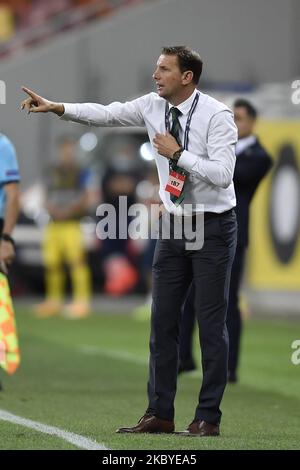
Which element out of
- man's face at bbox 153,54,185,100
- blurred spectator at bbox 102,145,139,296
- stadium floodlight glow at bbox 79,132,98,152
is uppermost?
man's face at bbox 153,54,185,100

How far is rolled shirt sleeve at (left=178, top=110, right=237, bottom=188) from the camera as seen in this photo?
26.1ft

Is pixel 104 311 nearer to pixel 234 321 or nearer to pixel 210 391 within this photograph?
pixel 234 321

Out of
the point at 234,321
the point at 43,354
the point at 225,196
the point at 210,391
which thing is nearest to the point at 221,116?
the point at 225,196

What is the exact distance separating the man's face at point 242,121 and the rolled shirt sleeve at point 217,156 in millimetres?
3803

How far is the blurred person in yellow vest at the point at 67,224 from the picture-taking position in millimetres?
18531

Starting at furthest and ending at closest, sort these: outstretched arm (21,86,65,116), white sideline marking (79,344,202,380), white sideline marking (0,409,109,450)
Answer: white sideline marking (79,344,202,380), outstretched arm (21,86,65,116), white sideline marking (0,409,109,450)

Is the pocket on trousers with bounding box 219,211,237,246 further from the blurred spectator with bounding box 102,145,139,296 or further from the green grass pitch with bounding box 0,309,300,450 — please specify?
the blurred spectator with bounding box 102,145,139,296

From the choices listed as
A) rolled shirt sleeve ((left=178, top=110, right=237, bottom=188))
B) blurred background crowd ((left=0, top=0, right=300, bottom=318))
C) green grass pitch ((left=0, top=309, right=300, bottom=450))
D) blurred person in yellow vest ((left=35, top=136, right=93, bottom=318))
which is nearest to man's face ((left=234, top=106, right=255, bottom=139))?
green grass pitch ((left=0, top=309, right=300, bottom=450))

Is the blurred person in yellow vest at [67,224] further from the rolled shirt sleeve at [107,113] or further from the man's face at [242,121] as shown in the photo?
the rolled shirt sleeve at [107,113]

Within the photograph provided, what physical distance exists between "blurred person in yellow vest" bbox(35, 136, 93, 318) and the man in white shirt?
32.9ft

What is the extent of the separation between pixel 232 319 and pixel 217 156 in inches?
162

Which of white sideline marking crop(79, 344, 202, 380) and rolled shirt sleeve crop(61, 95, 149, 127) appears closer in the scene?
rolled shirt sleeve crop(61, 95, 149, 127)
